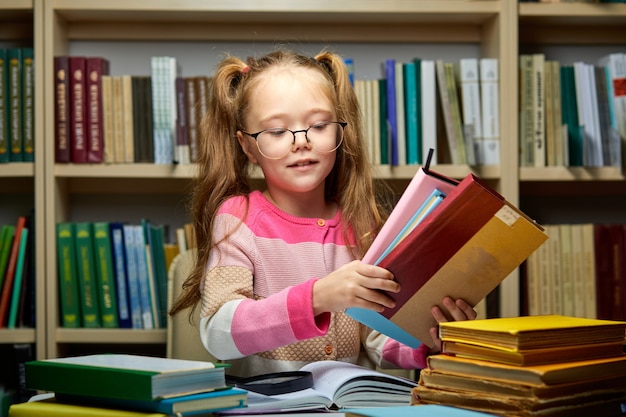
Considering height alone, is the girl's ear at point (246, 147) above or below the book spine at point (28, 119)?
below

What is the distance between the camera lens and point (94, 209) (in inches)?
100

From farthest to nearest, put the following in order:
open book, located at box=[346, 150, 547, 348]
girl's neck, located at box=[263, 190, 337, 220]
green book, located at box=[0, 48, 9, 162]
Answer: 1. green book, located at box=[0, 48, 9, 162]
2. girl's neck, located at box=[263, 190, 337, 220]
3. open book, located at box=[346, 150, 547, 348]

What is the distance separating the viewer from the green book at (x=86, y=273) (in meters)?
2.25

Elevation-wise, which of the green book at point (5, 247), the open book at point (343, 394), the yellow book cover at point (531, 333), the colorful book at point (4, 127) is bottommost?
the open book at point (343, 394)

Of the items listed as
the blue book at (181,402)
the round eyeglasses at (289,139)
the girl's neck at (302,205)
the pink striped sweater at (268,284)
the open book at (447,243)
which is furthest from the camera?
the girl's neck at (302,205)

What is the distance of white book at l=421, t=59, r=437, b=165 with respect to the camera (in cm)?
227

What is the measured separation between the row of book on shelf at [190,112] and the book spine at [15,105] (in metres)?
0.10

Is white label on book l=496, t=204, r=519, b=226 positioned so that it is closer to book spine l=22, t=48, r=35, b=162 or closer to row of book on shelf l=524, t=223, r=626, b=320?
row of book on shelf l=524, t=223, r=626, b=320

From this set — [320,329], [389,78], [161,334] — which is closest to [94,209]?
[161,334]

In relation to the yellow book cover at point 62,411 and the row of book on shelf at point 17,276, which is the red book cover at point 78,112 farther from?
the yellow book cover at point 62,411

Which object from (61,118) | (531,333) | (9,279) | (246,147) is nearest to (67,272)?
(9,279)

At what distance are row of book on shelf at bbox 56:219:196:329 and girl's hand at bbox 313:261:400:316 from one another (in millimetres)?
1211

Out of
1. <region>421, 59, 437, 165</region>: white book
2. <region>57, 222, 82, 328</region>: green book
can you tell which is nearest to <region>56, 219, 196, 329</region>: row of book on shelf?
<region>57, 222, 82, 328</region>: green book

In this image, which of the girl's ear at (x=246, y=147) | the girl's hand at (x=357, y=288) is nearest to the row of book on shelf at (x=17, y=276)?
the girl's ear at (x=246, y=147)
